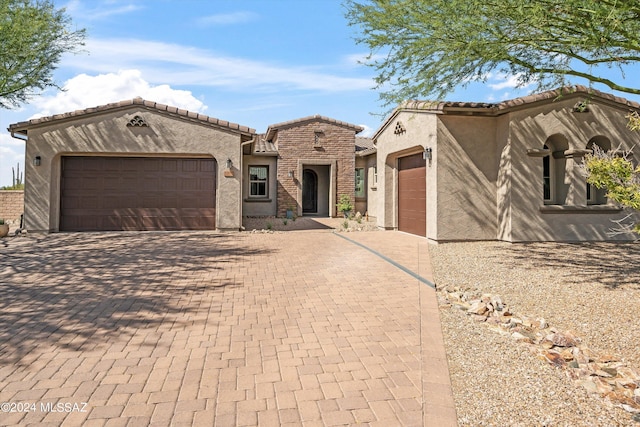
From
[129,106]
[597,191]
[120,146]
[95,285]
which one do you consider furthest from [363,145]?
[95,285]

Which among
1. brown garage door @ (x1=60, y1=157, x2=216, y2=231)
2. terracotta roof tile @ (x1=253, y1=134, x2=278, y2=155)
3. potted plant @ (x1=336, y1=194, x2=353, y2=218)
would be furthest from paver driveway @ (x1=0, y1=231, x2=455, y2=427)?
terracotta roof tile @ (x1=253, y1=134, x2=278, y2=155)

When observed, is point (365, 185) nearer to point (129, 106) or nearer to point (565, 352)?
point (129, 106)

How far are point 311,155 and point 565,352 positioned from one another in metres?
17.3

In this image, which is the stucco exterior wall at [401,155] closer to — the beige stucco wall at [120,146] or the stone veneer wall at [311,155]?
the stone veneer wall at [311,155]

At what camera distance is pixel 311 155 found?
66.0ft

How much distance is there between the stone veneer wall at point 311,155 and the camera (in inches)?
776

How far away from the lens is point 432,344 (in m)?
3.90

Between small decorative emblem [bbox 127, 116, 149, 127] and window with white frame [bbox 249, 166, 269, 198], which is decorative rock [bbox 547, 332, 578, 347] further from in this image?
window with white frame [bbox 249, 166, 269, 198]

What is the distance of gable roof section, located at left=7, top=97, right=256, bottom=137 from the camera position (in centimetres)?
1261


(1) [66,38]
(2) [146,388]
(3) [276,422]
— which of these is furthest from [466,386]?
(1) [66,38]

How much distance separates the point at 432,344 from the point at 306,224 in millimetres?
13236

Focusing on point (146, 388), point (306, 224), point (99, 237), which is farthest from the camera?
point (306, 224)

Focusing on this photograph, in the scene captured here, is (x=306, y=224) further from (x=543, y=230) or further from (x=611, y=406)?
(x=611, y=406)

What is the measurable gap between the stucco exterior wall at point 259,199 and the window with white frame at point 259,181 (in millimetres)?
212
